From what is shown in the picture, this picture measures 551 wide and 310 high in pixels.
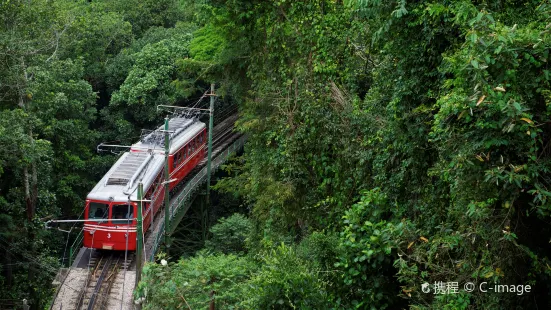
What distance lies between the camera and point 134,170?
61.7 feet

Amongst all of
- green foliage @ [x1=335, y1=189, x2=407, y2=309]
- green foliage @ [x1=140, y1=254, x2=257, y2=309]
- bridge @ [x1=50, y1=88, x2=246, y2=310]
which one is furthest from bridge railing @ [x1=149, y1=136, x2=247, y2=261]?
green foliage @ [x1=335, y1=189, x2=407, y2=309]

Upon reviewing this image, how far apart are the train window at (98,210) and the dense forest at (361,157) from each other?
239 cm

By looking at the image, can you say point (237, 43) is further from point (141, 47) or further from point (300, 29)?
point (141, 47)

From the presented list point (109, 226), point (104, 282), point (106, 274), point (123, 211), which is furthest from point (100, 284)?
point (123, 211)

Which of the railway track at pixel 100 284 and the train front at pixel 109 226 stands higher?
the train front at pixel 109 226

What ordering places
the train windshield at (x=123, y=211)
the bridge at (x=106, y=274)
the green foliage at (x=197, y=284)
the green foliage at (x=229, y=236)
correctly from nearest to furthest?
the green foliage at (x=197, y=284) < the bridge at (x=106, y=274) < the train windshield at (x=123, y=211) < the green foliage at (x=229, y=236)

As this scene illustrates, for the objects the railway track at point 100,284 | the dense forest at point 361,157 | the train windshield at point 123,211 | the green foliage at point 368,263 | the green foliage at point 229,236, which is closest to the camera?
the dense forest at point 361,157

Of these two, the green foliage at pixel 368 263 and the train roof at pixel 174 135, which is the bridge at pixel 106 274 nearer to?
the train roof at pixel 174 135

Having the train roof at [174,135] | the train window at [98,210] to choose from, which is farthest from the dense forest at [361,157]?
the train roof at [174,135]

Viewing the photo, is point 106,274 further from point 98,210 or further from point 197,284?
point 197,284

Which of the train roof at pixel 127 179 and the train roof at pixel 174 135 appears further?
the train roof at pixel 174 135

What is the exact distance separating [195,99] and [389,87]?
23498 millimetres

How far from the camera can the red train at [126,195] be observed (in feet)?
57.2

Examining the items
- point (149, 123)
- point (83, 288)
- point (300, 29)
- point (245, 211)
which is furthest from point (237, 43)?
point (149, 123)
